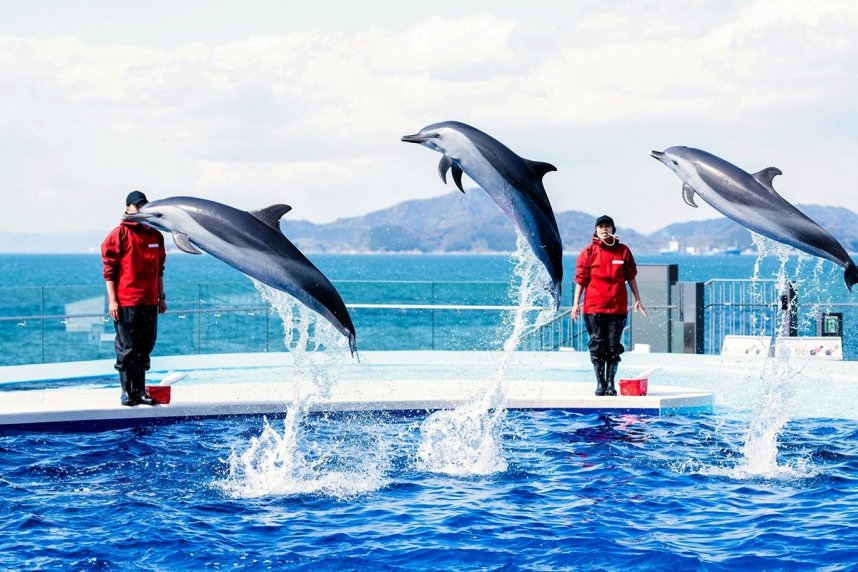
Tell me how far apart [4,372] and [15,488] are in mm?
6517

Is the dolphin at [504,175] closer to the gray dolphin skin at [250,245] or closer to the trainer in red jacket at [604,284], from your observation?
the gray dolphin skin at [250,245]

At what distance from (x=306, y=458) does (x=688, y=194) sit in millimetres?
3293

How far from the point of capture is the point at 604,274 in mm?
9664

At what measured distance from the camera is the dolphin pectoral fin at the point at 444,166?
6.10 m

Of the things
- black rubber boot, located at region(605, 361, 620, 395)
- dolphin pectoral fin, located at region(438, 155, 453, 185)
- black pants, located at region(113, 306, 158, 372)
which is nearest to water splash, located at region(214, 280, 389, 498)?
black pants, located at region(113, 306, 158, 372)

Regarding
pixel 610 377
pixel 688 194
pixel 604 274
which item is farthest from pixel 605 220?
pixel 688 194

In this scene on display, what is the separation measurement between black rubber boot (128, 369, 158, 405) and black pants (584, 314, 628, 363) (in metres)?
3.86

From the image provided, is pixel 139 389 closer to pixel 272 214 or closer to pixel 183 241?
pixel 183 241

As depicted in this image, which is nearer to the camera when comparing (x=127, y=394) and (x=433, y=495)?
(x=433, y=495)

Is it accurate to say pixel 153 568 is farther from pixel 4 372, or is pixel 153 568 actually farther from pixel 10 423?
pixel 4 372

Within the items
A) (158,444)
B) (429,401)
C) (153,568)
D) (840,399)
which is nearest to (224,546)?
(153,568)

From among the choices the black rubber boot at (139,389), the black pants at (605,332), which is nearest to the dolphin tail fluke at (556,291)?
the black pants at (605,332)

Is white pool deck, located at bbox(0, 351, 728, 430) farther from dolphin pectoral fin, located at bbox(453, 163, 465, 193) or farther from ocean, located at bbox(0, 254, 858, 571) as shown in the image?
dolphin pectoral fin, located at bbox(453, 163, 465, 193)

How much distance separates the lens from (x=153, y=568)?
5.44 meters
